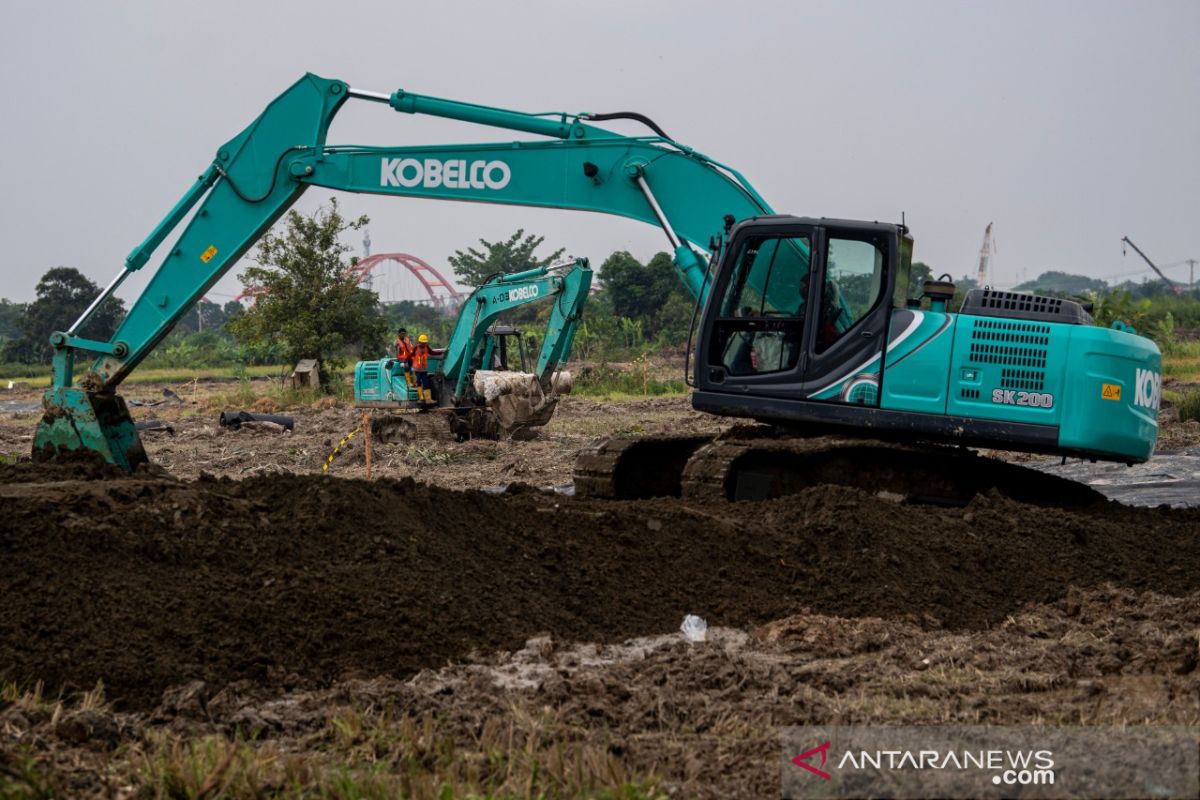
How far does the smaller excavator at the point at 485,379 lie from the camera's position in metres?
18.6

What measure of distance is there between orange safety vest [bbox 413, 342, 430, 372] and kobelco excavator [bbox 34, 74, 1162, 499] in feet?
28.3

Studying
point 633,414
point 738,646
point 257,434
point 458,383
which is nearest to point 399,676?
point 738,646

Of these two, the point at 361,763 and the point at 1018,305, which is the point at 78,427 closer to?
the point at 361,763

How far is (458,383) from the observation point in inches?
763

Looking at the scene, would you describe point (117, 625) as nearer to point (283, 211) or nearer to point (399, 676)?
point (399, 676)

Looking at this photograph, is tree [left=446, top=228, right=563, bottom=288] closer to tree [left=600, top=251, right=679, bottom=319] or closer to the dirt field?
tree [left=600, top=251, right=679, bottom=319]

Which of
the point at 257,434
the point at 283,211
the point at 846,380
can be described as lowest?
the point at 257,434

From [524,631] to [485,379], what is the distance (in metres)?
12.6

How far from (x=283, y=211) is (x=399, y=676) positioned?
6.11 meters

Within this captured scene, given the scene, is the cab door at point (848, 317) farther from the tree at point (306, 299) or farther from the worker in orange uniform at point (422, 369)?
the tree at point (306, 299)

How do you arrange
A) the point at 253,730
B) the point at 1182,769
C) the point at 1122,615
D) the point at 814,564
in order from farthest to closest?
1. the point at 814,564
2. the point at 1122,615
3. the point at 253,730
4. the point at 1182,769

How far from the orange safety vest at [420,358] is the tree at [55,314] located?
40.8 meters

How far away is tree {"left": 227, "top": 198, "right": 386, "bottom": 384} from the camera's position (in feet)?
104

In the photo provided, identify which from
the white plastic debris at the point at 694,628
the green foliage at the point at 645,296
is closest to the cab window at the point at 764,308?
the white plastic debris at the point at 694,628
